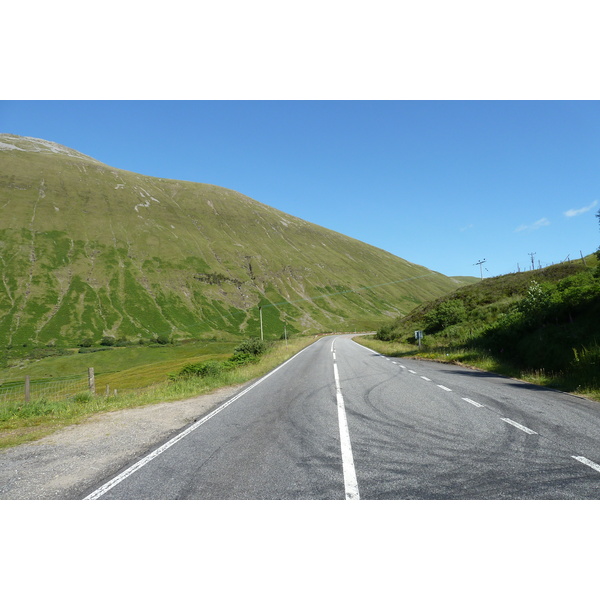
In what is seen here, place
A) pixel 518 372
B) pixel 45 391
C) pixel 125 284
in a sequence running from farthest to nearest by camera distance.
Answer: pixel 125 284 < pixel 45 391 < pixel 518 372

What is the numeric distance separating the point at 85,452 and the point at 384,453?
5.30 metres

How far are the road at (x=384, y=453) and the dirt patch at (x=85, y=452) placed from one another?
1.33 feet

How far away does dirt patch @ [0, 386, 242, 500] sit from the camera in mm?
5102

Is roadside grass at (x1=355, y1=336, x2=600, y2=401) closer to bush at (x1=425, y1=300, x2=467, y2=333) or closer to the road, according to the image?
the road

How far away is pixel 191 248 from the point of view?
187875 mm

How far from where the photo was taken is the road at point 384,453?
4.34 metres

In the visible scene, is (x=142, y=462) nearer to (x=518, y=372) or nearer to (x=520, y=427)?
(x=520, y=427)

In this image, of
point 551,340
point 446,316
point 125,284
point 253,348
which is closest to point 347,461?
→ point 551,340

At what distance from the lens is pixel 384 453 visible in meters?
5.63

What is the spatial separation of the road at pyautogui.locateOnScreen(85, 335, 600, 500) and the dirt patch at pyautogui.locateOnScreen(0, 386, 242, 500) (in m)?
0.41

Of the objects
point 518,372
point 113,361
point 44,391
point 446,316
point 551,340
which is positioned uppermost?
point 446,316

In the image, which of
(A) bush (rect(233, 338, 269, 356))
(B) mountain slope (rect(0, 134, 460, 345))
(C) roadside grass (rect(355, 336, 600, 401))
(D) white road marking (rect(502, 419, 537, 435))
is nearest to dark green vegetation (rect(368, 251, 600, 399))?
(C) roadside grass (rect(355, 336, 600, 401))

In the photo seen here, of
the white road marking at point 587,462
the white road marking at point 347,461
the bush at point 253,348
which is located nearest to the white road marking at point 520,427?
the white road marking at point 587,462
